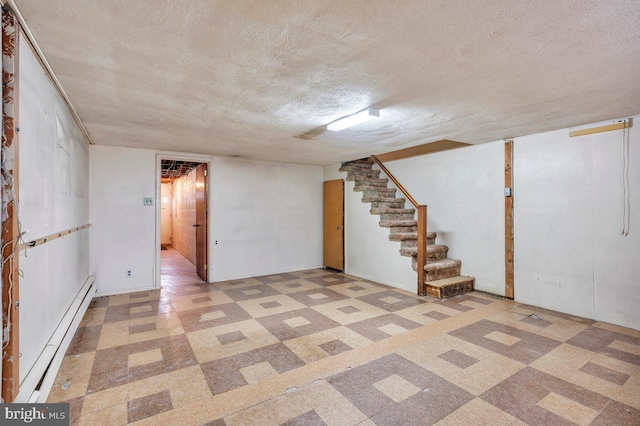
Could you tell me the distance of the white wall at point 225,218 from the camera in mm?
5059

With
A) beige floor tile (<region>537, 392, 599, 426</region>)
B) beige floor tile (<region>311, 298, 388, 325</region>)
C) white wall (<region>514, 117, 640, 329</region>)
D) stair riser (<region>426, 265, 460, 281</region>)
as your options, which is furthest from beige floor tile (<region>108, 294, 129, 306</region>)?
white wall (<region>514, 117, 640, 329</region>)

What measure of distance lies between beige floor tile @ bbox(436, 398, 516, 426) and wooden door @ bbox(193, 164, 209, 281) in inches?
198

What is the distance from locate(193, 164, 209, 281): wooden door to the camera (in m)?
6.04

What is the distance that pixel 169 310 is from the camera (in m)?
4.22

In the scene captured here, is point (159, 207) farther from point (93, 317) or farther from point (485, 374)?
point (485, 374)

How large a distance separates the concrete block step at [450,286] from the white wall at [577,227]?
688 millimetres

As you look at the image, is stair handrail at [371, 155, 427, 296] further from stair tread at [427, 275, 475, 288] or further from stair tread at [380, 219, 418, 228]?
stair tread at [380, 219, 418, 228]

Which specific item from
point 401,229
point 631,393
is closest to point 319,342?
point 631,393

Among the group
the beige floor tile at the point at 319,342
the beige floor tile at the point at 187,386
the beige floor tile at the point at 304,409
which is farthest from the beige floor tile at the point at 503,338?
the beige floor tile at the point at 187,386

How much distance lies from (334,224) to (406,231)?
1729mm

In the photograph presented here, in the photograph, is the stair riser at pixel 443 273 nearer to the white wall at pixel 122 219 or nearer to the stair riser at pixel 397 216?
the stair riser at pixel 397 216

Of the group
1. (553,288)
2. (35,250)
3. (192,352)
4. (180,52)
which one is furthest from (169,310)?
(553,288)

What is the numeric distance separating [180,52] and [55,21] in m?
0.65

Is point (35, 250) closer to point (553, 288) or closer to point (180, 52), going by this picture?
point (180, 52)
